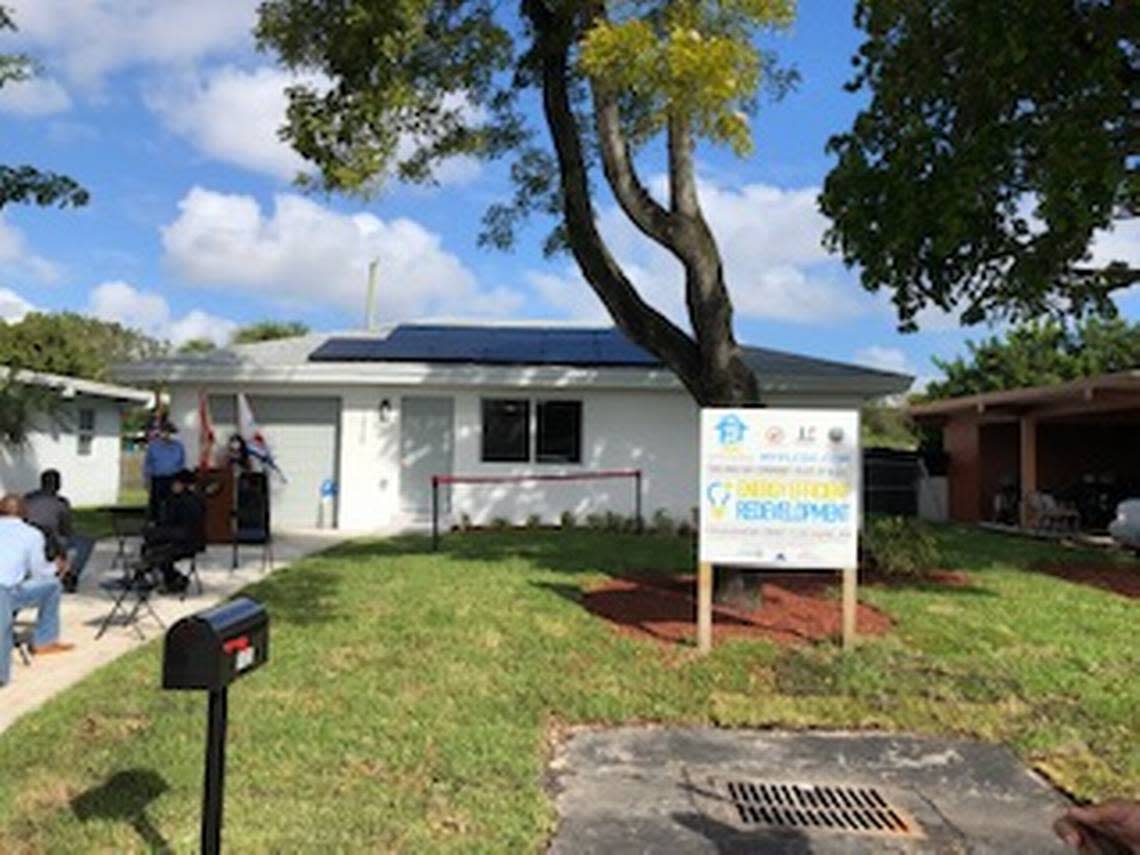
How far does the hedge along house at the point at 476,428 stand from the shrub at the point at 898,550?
19.3ft

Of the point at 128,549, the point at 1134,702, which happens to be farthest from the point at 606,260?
the point at 128,549

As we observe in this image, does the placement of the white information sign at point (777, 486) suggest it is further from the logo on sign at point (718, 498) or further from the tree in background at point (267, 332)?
the tree in background at point (267, 332)

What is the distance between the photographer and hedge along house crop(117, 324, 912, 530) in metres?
17.4

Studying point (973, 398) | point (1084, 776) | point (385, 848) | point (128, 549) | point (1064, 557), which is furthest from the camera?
point (973, 398)

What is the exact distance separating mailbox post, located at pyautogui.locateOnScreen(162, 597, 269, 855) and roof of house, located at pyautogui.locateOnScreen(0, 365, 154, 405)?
51.1 ft

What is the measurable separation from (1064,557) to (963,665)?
8615 millimetres

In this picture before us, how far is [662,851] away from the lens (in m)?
4.39

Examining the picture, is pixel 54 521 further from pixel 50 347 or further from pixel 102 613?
pixel 50 347

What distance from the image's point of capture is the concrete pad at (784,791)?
14.8ft

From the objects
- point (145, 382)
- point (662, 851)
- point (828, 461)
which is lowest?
point (662, 851)

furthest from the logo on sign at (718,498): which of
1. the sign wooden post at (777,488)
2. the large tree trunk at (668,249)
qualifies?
the large tree trunk at (668,249)

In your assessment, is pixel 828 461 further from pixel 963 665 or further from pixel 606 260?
pixel 606 260

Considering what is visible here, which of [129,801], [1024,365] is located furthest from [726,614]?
[1024,365]

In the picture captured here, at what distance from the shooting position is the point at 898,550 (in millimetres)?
11523
